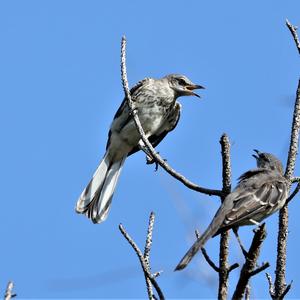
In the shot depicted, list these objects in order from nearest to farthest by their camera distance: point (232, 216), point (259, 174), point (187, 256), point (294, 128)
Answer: point (187, 256)
point (294, 128)
point (232, 216)
point (259, 174)

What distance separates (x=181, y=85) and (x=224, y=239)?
15.9 feet

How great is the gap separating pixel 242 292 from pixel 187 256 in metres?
0.48

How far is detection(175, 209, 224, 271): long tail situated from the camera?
3.95m

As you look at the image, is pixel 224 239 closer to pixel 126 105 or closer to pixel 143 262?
pixel 143 262

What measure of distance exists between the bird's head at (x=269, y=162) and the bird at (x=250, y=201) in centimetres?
7

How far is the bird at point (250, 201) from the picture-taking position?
4.87 meters

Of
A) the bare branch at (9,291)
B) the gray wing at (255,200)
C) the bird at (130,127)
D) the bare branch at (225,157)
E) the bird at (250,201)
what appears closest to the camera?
the bare branch at (9,291)

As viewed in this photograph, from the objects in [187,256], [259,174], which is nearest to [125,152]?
[259,174]

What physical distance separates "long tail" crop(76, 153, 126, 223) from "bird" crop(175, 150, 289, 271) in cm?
236

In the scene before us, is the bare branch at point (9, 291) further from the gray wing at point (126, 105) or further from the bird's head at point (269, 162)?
the gray wing at point (126, 105)

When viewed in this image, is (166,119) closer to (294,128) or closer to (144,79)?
(144,79)

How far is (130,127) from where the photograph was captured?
835cm

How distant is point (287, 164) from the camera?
477 centimetres

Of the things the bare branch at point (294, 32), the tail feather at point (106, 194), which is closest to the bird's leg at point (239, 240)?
the bare branch at point (294, 32)
